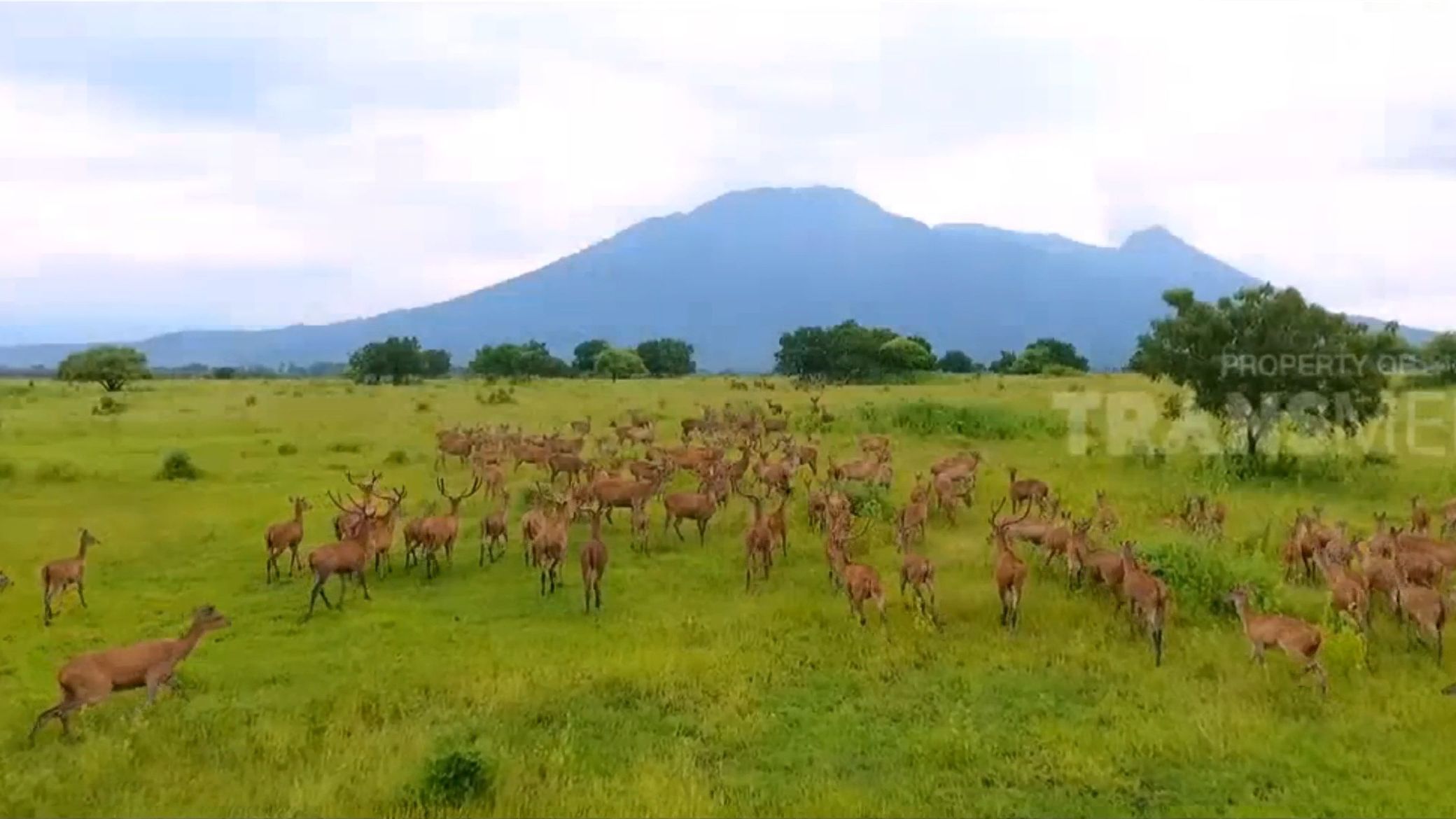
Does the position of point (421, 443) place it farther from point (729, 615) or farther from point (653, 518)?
point (729, 615)

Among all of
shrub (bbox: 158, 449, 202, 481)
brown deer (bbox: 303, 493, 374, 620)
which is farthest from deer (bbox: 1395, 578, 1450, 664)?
shrub (bbox: 158, 449, 202, 481)

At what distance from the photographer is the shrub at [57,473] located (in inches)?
966

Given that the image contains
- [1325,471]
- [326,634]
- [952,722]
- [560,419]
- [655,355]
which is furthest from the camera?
[655,355]

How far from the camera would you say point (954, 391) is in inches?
2003

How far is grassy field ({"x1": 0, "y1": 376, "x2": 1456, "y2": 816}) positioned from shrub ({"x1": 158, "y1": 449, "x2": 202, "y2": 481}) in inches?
211

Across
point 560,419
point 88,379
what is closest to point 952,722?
point 560,419

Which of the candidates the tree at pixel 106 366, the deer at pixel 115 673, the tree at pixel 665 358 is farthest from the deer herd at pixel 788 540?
the tree at pixel 665 358

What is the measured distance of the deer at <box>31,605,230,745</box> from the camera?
32.7ft

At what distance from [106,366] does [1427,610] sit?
2479 inches

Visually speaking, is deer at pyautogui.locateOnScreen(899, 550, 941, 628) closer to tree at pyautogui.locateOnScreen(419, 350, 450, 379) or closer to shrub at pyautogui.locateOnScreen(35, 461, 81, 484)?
shrub at pyautogui.locateOnScreen(35, 461, 81, 484)

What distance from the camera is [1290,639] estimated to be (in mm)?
11117

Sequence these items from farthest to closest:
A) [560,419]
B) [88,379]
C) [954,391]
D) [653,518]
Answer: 1. [88,379]
2. [954,391]
3. [560,419]
4. [653,518]

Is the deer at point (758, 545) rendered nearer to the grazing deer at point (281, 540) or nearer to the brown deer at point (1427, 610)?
the grazing deer at point (281, 540)

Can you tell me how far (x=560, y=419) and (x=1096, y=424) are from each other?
1782cm
